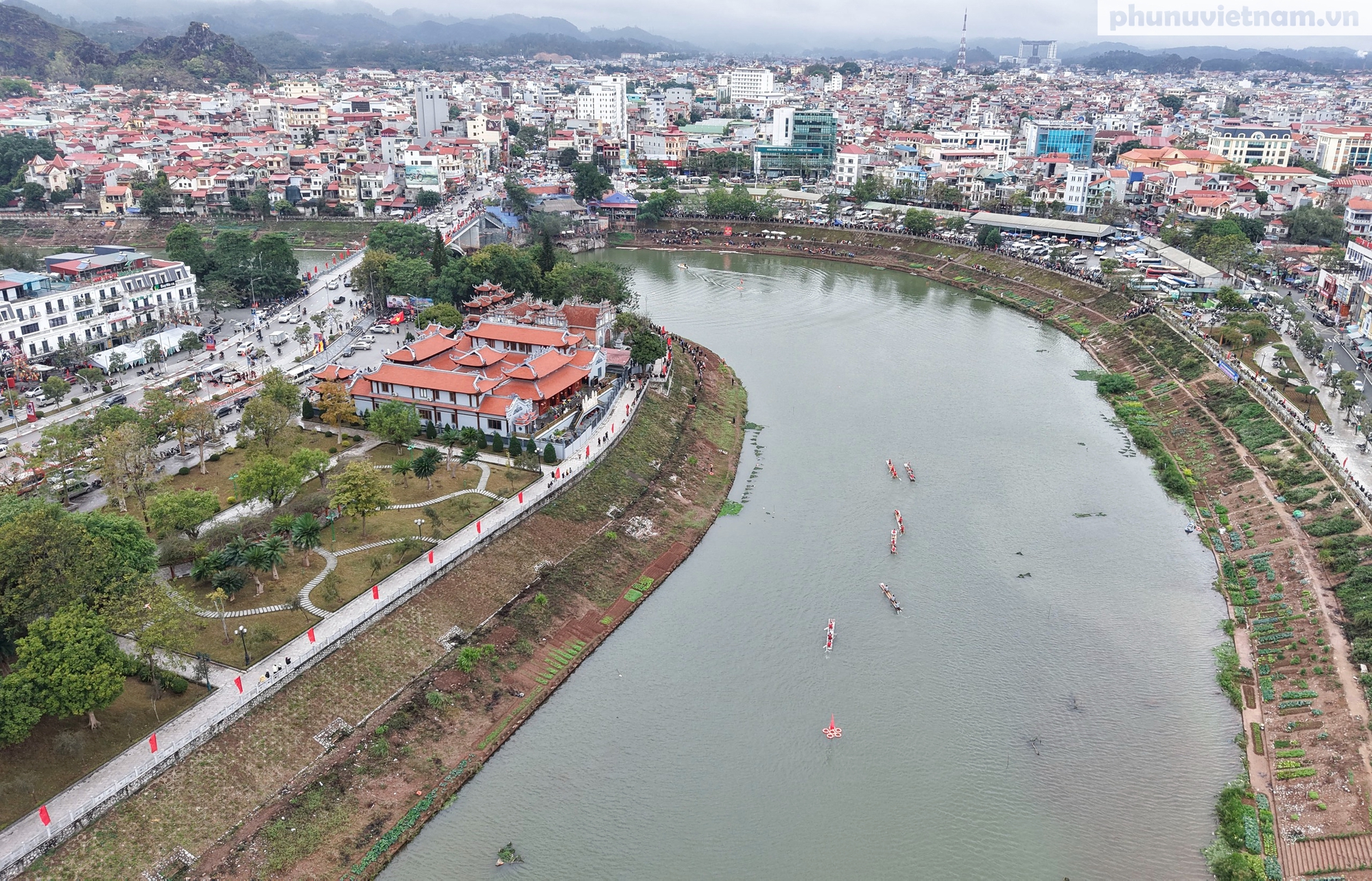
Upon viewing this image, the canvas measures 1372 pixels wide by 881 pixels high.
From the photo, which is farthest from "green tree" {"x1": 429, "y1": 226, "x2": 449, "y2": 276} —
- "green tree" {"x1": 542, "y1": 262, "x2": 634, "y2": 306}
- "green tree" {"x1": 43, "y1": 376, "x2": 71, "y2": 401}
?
"green tree" {"x1": 43, "y1": 376, "x2": 71, "y2": 401}

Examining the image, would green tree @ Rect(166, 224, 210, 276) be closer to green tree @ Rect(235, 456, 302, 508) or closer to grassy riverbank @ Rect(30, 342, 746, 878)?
green tree @ Rect(235, 456, 302, 508)

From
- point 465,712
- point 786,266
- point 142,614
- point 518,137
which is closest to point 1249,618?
point 465,712

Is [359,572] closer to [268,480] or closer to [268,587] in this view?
[268,587]

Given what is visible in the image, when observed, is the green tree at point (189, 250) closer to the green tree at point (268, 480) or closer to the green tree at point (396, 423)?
the green tree at point (396, 423)

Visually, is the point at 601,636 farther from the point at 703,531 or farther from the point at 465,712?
the point at 703,531

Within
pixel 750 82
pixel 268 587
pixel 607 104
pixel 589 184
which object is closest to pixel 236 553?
pixel 268 587
